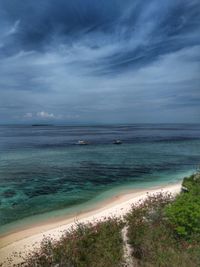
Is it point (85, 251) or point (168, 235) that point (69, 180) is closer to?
point (85, 251)

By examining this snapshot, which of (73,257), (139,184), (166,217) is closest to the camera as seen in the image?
(73,257)

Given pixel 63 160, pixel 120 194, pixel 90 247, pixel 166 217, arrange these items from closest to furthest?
1. pixel 90 247
2. pixel 166 217
3. pixel 120 194
4. pixel 63 160

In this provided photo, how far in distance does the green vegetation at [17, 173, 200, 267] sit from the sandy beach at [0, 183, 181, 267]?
7.40ft

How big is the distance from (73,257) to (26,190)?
70.7 feet

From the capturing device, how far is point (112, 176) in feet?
142

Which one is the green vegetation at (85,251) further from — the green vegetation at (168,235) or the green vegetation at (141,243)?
the green vegetation at (168,235)

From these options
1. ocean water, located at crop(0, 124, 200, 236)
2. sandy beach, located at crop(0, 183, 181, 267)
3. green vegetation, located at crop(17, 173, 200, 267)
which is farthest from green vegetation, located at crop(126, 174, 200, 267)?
ocean water, located at crop(0, 124, 200, 236)

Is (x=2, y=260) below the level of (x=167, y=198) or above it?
below

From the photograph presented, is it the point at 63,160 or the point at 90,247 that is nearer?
the point at 90,247

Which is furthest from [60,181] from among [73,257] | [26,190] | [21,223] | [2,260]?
[73,257]

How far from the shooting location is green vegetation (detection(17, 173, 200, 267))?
1452 centimetres

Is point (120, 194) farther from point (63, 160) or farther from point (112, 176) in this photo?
point (63, 160)

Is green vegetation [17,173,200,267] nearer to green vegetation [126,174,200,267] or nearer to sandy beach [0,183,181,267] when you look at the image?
green vegetation [126,174,200,267]

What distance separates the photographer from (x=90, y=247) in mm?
16484
